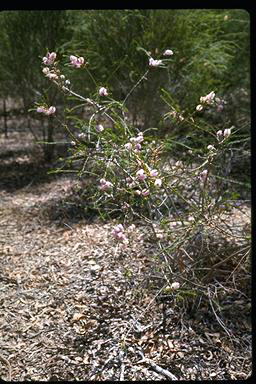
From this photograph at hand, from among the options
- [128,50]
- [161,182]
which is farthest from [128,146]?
[128,50]

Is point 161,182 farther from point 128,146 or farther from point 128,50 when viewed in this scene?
point 128,50

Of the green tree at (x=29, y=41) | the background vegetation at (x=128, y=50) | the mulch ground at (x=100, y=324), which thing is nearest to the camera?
the mulch ground at (x=100, y=324)

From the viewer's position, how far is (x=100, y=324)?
2.14 m

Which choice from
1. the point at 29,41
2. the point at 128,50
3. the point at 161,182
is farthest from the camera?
the point at 29,41

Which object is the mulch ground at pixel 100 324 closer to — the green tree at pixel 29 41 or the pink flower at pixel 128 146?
the pink flower at pixel 128 146

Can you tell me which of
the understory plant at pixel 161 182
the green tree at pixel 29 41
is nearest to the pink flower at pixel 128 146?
the understory plant at pixel 161 182

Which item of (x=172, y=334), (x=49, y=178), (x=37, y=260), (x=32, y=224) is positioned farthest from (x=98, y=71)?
(x=172, y=334)

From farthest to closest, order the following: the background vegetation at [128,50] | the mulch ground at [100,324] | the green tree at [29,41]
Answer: the green tree at [29,41] < the background vegetation at [128,50] < the mulch ground at [100,324]

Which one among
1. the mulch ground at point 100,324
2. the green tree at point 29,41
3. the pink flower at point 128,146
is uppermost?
the pink flower at point 128,146

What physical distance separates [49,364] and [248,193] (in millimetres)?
2551

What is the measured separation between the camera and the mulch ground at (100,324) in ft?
6.30

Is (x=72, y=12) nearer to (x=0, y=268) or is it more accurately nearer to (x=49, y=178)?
(x=49, y=178)

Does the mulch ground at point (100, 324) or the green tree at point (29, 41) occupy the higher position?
the green tree at point (29, 41)

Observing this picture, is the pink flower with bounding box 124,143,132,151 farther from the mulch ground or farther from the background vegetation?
the background vegetation
